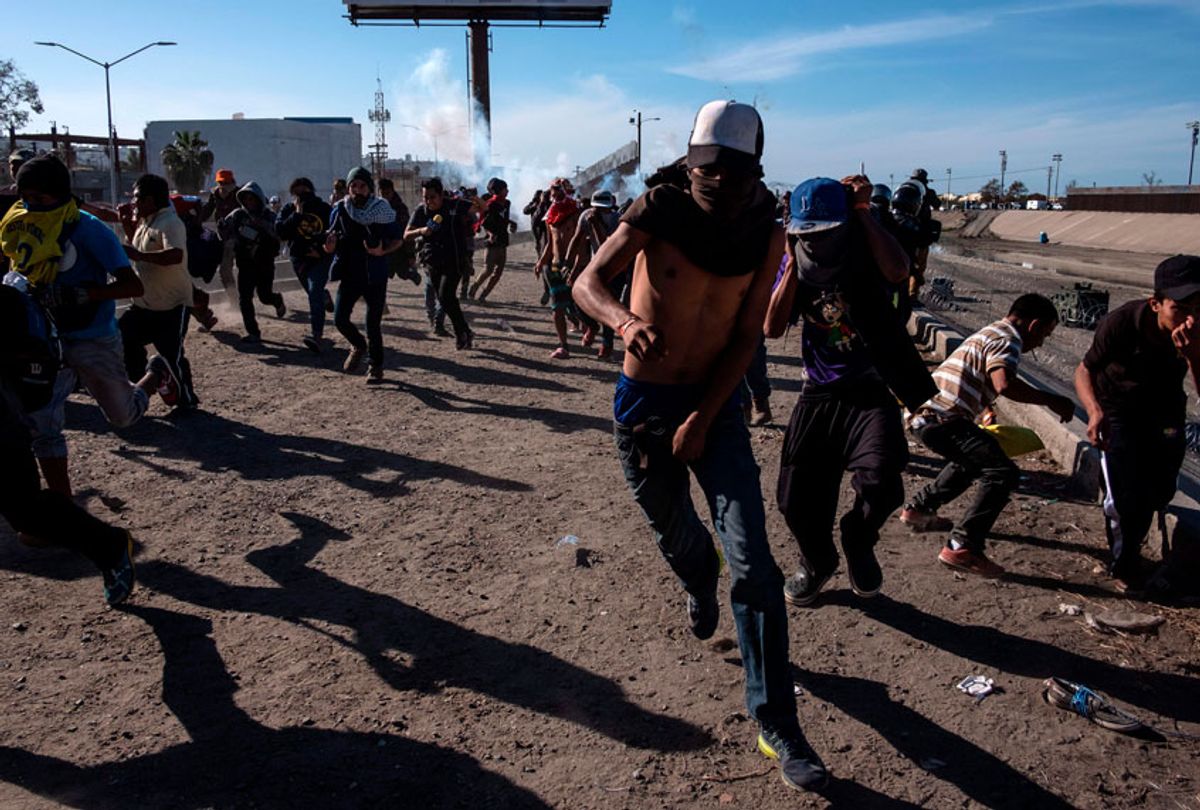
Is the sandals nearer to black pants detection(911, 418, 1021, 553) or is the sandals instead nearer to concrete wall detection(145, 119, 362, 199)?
black pants detection(911, 418, 1021, 553)

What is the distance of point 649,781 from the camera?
9.45ft

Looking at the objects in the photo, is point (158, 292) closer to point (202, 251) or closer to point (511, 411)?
point (511, 411)

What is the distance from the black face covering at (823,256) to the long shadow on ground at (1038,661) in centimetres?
153

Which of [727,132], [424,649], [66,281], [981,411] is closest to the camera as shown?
[727,132]

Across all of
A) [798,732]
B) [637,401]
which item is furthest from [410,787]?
[637,401]

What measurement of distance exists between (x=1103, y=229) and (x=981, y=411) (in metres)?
45.0

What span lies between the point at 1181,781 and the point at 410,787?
8.11ft

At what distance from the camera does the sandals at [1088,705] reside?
Result: 3170 mm

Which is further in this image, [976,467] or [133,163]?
[133,163]

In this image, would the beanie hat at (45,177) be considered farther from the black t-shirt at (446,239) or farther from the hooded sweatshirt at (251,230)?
the hooded sweatshirt at (251,230)

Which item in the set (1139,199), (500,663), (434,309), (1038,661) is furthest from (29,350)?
(1139,199)

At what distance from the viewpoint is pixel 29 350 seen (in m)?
3.79

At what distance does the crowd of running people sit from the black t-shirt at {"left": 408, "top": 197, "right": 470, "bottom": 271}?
13.9 ft

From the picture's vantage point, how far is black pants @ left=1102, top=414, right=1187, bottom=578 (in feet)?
14.0
